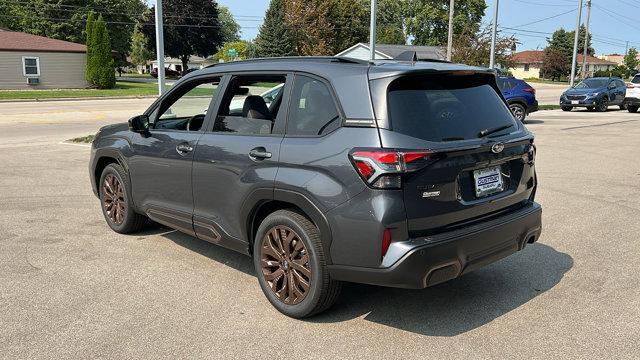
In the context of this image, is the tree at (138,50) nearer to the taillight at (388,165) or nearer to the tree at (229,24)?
the tree at (229,24)

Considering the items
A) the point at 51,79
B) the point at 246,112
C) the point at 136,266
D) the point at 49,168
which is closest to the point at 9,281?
the point at 136,266

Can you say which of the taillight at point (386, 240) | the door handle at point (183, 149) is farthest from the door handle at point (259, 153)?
the taillight at point (386, 240)

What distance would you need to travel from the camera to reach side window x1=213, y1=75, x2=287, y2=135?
429 centimetres

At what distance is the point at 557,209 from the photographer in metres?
7.13

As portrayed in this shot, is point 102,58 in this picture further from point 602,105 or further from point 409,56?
point 409,56

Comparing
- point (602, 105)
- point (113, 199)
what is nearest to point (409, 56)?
point (113, 199)

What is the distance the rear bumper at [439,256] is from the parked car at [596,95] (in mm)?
23579

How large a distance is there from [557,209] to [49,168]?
27.2 ft

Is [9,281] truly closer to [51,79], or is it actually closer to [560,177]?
[560,177]

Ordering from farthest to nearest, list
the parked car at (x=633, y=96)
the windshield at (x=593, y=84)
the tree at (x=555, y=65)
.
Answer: the tree at (x=555, y=65), the windshield at (x=593, y=84), the parked car at (x=633, y=96)

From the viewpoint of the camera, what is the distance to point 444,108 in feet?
12.4

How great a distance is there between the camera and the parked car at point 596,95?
81.8ft

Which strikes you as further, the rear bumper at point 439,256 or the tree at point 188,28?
the tree at point 188,28

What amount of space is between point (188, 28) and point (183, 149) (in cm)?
6766
